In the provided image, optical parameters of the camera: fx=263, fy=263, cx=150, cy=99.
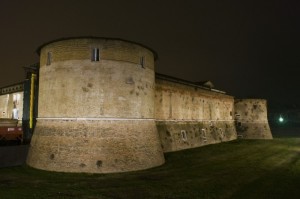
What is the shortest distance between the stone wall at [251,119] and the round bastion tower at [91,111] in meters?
37.4

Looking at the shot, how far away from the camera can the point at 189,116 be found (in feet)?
120

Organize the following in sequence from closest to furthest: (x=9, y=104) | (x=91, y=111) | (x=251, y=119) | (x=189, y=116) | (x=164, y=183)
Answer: (x=164, y=183)
(x=91, y=111)
(x=189, y=116)
(x=9, y=104)
(x=251, y=119)

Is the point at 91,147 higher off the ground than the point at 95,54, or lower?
lower

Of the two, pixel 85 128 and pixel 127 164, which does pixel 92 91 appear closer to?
pixel 85 128

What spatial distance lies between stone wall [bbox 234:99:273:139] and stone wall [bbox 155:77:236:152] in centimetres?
498

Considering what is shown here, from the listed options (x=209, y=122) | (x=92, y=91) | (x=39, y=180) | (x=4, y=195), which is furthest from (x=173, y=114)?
(x=4, y=195)

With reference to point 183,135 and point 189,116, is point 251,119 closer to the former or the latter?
point 189,116

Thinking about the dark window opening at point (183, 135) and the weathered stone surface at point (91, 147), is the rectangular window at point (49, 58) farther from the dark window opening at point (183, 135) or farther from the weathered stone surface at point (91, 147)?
the dark window opening at point (183, 135)

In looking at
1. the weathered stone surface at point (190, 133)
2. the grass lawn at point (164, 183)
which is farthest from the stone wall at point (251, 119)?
the grass lawn at point (164, 183)

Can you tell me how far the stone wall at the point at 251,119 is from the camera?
53.2 meters

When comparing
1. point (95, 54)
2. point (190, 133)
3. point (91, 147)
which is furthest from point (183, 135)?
point (95, 54)

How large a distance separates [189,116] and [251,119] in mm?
23280

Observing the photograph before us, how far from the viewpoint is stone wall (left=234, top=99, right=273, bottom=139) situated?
53250 mm

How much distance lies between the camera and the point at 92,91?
19578 millimetres
